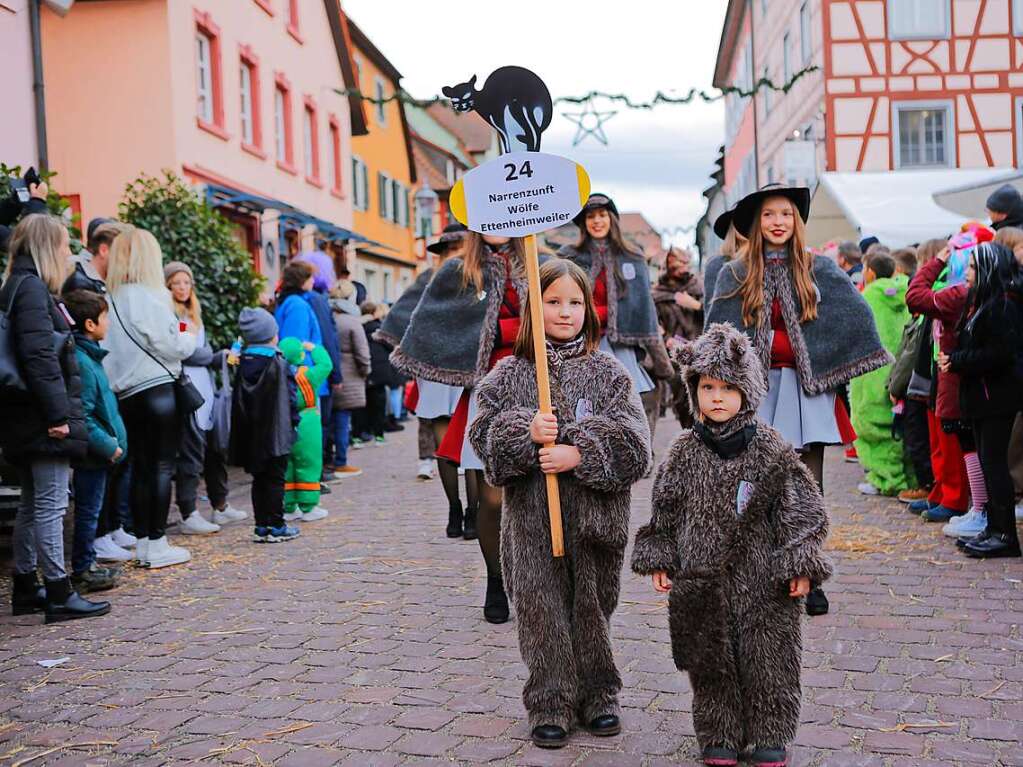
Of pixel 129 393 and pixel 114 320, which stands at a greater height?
pixel 114 320

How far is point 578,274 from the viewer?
4211 mm

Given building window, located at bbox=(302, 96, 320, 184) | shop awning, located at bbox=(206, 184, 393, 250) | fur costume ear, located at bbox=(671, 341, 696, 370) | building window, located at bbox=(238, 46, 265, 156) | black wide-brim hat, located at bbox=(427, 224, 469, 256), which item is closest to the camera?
fur costume ear, located at bbox=(671, 341, 696, 370)

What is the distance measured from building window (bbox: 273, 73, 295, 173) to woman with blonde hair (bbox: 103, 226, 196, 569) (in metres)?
17.2

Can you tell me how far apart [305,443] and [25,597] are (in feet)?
9.66

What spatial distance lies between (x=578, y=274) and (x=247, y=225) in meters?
18.3

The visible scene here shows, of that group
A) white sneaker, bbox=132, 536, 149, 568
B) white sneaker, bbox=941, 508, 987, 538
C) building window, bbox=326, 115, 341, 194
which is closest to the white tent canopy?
white sneaker, bbox=941, 508, 987, 538

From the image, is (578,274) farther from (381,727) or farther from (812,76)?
(812,76)

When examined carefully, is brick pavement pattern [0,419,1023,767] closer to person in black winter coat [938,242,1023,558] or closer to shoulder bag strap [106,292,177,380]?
person in black winter coat [938,242,1023,558]

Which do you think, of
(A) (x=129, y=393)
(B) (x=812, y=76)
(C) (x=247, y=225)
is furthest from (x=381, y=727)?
(B) (x=812, y=76)

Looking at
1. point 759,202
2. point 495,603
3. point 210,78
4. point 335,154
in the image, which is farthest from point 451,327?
point 335,154

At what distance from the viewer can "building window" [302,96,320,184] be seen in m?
25.7

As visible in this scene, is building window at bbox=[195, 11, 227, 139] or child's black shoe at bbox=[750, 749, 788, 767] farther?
building window at bbox=[195, 11, 227, 139]

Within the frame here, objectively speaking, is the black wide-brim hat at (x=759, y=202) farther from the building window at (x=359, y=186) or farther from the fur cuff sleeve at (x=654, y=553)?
the building window at (x=359, y=186)

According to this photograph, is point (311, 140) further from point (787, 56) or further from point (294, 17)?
point (787, 56)
